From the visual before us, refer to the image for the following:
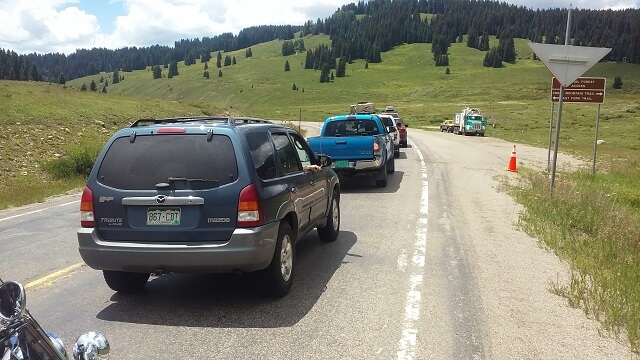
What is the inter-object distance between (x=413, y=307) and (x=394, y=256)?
6.55 ft

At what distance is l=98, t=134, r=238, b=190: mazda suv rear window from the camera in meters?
5.17

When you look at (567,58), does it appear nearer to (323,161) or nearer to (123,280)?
(323,161)

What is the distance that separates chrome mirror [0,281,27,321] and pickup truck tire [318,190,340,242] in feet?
19.9

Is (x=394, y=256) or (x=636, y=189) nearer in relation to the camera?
(x=394, y=256)

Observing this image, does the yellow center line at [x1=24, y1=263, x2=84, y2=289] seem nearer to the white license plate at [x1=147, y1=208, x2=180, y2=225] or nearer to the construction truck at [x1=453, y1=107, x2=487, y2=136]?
the white license plate at [x1=147, y1=208, x2=180, y2=225]

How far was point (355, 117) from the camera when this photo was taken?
15547 mm

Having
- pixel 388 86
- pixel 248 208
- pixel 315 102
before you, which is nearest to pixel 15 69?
pixel 315 102

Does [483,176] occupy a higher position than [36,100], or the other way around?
[36,100]

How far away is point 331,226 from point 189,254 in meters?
3.35

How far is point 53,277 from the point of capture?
6531mm

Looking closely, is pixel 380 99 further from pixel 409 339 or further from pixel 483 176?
pixel 409 339

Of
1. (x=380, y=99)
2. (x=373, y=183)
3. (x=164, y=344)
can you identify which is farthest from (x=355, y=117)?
(x=380, y=99)

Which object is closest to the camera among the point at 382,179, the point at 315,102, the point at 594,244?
the point at 594,244

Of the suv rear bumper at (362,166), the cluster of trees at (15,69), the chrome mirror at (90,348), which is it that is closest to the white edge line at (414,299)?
the chrome mirror at (90,348)
